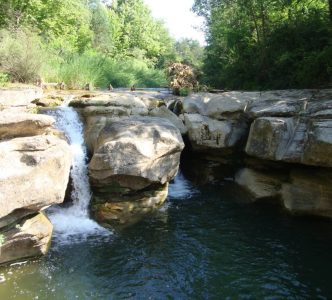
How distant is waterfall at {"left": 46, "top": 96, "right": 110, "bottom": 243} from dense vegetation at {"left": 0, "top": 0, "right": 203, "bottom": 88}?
3.92 metres

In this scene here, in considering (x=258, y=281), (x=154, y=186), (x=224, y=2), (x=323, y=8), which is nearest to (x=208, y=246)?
(x=258, y=281)

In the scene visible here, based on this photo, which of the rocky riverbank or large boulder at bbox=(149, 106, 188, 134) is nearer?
the rocky riverbank

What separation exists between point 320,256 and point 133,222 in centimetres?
390

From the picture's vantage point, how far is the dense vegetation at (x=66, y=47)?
595 inches

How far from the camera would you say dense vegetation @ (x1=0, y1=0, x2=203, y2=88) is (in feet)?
49.6

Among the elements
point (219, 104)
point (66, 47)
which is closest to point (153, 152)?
point (219, 104)

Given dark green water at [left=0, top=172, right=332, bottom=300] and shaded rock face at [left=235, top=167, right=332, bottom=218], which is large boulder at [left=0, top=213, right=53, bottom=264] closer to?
dark green water at [left=0, top=172, right=332, bottom=300]

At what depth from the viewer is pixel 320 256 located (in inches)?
298

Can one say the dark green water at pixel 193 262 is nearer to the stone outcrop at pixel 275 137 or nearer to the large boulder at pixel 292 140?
the stone outcrop at pixel 275 137

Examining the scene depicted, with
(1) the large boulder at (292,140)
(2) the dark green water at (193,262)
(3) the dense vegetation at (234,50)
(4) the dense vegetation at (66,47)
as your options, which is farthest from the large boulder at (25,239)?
(3) the dense vegetation at (234,50)

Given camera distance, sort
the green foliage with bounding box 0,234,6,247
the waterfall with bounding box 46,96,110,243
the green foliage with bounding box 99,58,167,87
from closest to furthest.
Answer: the green foliage with bounding box 0,234,6,247 → the waterfall with bounding box 46,96,110,243 → the green foliage with bounding box 99,58,167,87

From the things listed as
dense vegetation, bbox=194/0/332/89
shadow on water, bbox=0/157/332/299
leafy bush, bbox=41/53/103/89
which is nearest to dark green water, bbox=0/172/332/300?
shadow on water, bbox=0/157/332/299

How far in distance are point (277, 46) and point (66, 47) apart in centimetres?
1639

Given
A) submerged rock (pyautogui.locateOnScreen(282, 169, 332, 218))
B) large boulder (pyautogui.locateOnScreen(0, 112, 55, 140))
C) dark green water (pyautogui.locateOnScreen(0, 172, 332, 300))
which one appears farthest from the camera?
submerged rock (pyautogui.locateOnScreen(282, 169, 332, 218))
